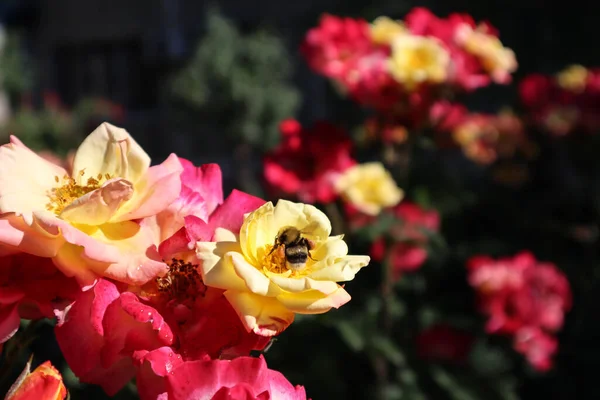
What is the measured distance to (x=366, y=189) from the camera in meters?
1.69

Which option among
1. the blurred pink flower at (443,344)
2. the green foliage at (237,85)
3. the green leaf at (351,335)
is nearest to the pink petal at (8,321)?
the green leaf at (351,335)

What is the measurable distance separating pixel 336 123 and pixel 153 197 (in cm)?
203

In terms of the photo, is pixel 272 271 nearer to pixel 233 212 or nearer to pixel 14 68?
pixel 233 212

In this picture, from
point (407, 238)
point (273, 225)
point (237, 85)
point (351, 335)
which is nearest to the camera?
point (273, 225)

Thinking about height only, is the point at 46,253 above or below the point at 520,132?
above

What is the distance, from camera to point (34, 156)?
622mm

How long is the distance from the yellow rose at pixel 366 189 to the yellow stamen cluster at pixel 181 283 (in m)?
1.06

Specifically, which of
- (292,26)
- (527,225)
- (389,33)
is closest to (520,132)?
(527,225)

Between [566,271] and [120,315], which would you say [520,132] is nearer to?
[566,271]

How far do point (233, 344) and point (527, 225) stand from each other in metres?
3.44

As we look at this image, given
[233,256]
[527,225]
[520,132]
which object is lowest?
[527,225]

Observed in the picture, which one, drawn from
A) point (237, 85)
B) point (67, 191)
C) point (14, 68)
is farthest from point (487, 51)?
point (14, 68)

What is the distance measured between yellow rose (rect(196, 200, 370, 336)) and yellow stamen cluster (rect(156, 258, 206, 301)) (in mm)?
39

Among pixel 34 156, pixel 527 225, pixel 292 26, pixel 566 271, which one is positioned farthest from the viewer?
pixel 292 26
